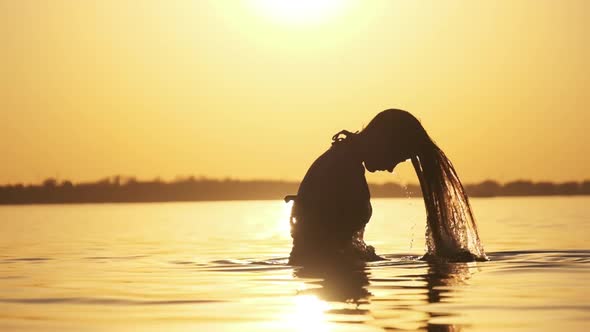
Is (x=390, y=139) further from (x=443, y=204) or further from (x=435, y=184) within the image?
(x=443, y=204)

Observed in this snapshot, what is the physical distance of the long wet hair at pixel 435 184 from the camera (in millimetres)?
22797

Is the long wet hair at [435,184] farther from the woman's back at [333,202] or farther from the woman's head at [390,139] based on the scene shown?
the woman's back at [333,202]

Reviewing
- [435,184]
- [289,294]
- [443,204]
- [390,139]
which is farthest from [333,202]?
[289,294]

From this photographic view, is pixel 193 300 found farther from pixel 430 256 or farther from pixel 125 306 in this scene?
pixel 430 256

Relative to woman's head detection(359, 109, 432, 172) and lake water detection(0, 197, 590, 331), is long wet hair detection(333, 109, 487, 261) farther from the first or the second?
lake water detection(0, 197, 590, 331)

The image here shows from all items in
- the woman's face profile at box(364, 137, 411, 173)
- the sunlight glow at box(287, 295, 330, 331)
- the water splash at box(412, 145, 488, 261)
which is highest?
the woman's face profile at box(364, 137, 411, 173)

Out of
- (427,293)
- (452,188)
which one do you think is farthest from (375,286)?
(452,188)

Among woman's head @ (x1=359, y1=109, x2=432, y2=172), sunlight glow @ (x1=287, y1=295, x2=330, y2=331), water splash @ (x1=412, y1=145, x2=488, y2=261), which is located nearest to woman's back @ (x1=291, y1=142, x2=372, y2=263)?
woman's head @ (x1=359, y1=109, x2=432, y2=172)

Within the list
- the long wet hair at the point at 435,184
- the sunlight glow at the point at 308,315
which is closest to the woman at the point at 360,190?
the long wet hair at the point at 435,184

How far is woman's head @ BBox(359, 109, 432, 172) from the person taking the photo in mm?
22594

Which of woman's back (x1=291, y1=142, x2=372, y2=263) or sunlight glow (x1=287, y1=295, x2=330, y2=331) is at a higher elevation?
woman's back (x1=291, y1=142, x2=372, y2=263)

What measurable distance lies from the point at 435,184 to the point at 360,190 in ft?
6.56

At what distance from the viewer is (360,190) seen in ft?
73.0

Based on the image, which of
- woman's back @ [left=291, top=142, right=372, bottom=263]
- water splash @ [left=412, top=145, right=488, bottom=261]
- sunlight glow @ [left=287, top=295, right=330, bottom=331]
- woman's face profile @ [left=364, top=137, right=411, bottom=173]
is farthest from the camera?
water splash @ [left=412, top=145, right=488, bottom=261]
